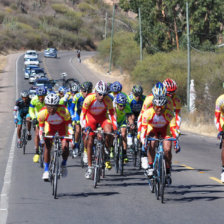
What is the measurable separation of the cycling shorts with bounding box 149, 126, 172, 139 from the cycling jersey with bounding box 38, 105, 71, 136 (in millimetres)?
1525

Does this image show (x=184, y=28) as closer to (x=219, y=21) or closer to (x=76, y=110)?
(x=219, y=21)

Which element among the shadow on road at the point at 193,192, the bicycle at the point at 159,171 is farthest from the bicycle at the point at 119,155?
the bicycle at the point at 159,171

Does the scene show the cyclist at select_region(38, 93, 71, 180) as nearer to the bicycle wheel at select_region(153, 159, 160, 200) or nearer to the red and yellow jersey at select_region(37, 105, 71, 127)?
the red and yellow jersey at select_region(37, 105, 71, 127)

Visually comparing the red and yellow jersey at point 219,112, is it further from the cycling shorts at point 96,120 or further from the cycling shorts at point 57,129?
the cycling shorts at point 57,129

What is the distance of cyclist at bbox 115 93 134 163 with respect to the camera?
14.0 m

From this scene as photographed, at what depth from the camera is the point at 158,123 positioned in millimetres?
10344

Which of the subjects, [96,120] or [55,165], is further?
[96,120]

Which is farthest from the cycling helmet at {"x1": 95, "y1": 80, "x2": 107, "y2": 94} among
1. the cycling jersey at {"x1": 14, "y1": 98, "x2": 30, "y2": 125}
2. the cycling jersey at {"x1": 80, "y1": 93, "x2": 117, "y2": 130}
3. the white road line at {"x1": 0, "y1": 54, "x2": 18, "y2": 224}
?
the cycling jersey at {"x1": 14, "y1": 98, "x2": 30, "y2": 125}

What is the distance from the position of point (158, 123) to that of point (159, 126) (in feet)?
0.26

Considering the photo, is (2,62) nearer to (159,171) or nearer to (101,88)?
(101,88)

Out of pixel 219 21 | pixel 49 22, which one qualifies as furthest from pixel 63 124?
Result: pixel 49 22

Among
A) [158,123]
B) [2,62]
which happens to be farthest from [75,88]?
[2,62]

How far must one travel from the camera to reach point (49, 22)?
139750 mm

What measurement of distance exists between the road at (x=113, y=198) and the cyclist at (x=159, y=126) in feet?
2.04
